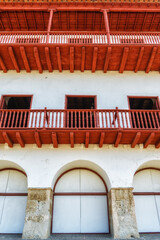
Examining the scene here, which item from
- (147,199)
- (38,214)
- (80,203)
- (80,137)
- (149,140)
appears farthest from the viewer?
(147,199)

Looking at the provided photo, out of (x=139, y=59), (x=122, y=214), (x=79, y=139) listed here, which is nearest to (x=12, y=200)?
(x=79, y=139)

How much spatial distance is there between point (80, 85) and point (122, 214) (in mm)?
6664

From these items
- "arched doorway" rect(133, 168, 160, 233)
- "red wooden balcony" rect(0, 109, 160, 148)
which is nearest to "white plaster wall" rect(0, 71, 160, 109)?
"red wooden balcony" rect(0, 109, 160, 148)

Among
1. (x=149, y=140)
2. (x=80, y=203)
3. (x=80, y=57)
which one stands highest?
(x=80, y=57)

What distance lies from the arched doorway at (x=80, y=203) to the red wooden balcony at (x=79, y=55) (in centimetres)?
583

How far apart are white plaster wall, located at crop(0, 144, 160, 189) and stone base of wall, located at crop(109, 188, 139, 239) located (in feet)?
1.18

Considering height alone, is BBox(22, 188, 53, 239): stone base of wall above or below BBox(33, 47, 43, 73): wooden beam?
below

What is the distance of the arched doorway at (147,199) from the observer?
28.6 feet

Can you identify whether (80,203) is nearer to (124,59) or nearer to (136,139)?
(136,139)

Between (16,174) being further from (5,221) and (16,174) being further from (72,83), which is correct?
(72,83)

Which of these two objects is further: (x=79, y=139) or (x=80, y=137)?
(x=79, y=139)

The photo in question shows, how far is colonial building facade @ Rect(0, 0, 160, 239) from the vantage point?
8.35 m

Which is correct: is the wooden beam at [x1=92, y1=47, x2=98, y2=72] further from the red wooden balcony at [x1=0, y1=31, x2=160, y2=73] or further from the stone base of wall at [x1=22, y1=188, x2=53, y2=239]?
the stone base of wall at [x1=22, y1=188, x2=53, y2=239]

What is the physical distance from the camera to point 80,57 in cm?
1098
